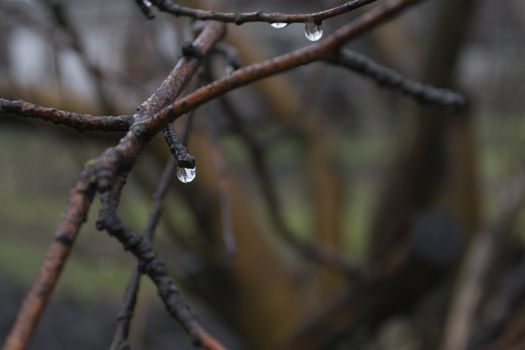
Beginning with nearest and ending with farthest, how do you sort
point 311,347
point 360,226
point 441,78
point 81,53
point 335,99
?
point 81,53, point 311,347, point 441,78, point 360,226, point 335,99

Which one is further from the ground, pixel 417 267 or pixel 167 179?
pixel 417 267

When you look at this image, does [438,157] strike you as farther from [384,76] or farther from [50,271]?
[50,271]

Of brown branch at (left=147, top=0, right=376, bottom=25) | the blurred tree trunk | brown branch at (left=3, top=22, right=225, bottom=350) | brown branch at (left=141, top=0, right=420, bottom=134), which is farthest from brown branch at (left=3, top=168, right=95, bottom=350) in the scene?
the blurred tree trunk

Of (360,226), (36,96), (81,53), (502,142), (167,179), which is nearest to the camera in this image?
(167,179)

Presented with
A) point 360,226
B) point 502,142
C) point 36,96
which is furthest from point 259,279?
point 360,226

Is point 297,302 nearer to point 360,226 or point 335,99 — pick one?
point 360,226

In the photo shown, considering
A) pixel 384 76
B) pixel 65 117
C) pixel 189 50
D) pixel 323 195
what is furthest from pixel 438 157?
pixel 65 117

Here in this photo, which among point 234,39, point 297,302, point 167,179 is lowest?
point 167,179

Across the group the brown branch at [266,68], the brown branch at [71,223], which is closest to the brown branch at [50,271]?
the brown branch at [71,223]
